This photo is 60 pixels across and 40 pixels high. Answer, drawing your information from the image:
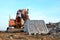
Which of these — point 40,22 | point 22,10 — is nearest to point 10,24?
point 22,10

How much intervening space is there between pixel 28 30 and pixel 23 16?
106ft

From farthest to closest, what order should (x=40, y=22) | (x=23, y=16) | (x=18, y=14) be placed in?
(x=23, y=16) < (x=18, y=14) < (x=40, y=22)

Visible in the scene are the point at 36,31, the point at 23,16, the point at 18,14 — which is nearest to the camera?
the point at 36,31

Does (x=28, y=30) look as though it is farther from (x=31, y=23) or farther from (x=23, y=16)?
(x=23, y=16)

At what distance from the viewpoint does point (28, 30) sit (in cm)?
2522

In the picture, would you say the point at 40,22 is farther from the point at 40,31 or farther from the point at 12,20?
the point at 12,20

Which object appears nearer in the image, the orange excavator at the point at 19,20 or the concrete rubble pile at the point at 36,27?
the concrete rubble pile at the point at 36,27

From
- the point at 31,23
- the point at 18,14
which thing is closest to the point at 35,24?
the point at 31,23

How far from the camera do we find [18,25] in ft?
177

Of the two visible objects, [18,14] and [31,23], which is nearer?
[31,23]

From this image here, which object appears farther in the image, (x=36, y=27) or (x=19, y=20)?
(x=19, y=20)

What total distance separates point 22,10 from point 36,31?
30.4m

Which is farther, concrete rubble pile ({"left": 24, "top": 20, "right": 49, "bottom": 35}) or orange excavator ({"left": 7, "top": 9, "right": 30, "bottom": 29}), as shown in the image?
orange excavator ({"left": 7, "top": 9, "right": 30, "bottom": 29})

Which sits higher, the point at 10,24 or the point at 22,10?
the point at 22,10
